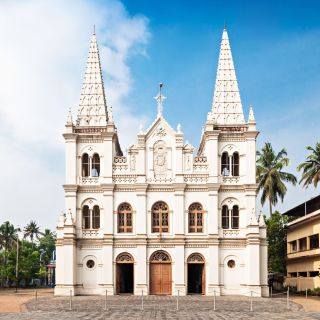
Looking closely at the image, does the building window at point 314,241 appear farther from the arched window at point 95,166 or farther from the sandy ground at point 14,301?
the sandy ground at point 14,301

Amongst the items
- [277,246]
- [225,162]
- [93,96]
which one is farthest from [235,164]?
[277,246]

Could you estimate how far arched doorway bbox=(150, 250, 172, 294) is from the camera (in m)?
44.5

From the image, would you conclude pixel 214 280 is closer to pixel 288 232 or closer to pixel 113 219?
pixel 113 219

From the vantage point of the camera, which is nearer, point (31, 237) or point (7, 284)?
point (7, 284)

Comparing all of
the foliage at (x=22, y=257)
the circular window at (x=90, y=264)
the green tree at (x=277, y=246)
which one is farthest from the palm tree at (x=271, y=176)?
the foliage at (x=22, y=257)

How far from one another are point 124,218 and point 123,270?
17.5ft

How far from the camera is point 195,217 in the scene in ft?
148

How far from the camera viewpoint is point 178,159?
45531mm

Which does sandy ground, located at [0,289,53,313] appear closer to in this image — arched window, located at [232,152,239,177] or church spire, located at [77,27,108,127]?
church spire, located at [77,27,108,127]

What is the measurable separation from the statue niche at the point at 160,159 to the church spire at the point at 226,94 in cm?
487

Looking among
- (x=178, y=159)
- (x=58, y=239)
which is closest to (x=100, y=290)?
(x=58, y=239)

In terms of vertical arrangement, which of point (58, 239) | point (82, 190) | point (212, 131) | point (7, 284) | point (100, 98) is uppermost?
point (100, 98)

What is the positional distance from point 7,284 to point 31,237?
38.9 metres

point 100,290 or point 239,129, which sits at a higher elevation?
point 239,129
